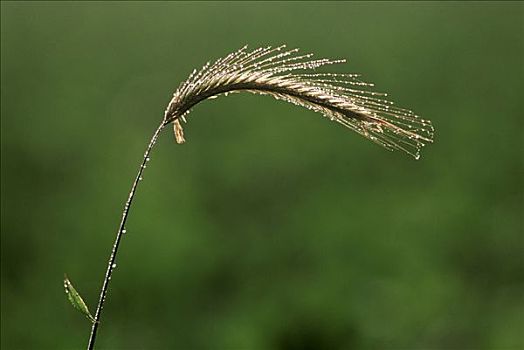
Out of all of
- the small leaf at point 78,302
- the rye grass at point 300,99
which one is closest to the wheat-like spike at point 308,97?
the rye grass at point 300,99

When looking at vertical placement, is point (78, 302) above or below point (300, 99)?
below

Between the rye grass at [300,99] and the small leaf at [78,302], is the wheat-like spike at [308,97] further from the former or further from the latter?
the small leaf at [78,302]

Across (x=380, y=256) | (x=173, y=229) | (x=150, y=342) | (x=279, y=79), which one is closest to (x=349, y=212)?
(x=380, y=256)

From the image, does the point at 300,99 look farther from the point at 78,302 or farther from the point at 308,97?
the point at 78,302

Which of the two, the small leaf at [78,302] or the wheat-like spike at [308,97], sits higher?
the wheat-like spike at [308,97]

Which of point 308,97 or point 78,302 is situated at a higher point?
point 308,97

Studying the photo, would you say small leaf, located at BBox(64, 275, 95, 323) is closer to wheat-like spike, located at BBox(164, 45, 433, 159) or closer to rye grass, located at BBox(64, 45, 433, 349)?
rye grass, located at BBox(64, 45, 433, 349)

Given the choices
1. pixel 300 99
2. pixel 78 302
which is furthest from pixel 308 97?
pixel 78 302

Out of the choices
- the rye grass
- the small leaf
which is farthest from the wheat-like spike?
the small leaf

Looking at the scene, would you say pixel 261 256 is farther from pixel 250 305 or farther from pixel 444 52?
pixel 444 52

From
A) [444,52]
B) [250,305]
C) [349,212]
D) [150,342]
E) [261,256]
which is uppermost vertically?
[444,52]

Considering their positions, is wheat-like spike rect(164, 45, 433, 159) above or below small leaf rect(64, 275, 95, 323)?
above
